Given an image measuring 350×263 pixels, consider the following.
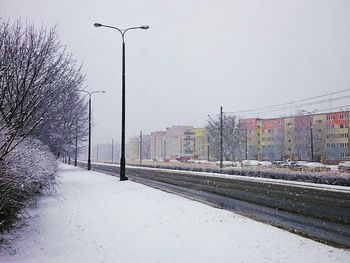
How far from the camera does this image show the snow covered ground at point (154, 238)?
A: 6.35 m

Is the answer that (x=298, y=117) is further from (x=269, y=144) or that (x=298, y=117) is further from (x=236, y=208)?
(x=236, y=208)

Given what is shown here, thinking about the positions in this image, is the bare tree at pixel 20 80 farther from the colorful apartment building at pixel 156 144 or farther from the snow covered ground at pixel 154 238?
the colorful apartment building at pixel 156 144

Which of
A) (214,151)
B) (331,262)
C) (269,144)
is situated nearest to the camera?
(331,262)

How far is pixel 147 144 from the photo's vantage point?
15125 centimetres

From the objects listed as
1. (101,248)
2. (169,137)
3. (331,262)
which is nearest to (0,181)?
(101,248)

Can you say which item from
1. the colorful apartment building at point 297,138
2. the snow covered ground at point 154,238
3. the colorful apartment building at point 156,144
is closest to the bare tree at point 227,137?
the colorful apartment building at point 297,138

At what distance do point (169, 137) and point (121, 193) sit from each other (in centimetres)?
13597

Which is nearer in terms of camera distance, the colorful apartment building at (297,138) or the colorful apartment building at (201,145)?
the colorful apartment building at (297,138)

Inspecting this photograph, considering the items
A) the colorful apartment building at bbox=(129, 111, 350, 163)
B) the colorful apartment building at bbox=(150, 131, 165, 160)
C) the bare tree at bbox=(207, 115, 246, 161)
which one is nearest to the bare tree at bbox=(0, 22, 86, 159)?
the colorful apartment building at bbox=(129, 111, 350, 163)

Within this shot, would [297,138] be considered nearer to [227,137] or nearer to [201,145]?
[227,137]

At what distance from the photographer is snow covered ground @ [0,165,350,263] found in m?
6.35

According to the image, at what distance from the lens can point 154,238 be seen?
24.7ft

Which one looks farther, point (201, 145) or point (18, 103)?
point (201, 145)

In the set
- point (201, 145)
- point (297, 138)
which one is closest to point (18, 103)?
point (297, 138)
